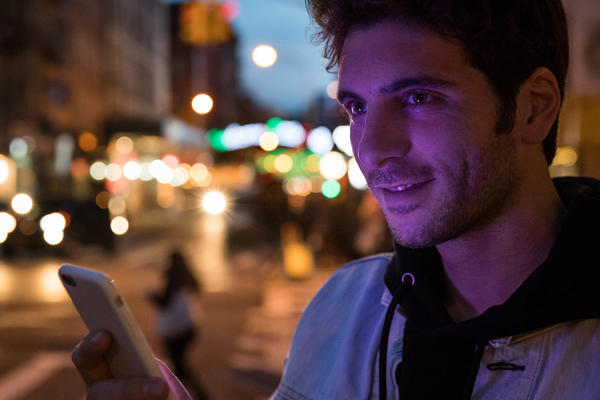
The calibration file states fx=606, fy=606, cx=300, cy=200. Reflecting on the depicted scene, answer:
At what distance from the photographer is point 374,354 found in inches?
67.5

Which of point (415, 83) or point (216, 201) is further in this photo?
point (216, 201)

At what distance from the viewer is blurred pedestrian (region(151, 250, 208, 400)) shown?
648 cm

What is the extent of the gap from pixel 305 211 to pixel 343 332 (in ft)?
50.3

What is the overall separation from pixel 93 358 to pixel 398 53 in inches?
42.1

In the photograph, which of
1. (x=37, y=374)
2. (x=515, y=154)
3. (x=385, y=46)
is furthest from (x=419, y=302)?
(x=37, y=374)

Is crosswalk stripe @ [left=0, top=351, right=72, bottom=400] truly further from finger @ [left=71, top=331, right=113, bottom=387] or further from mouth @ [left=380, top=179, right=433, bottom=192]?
mouth @ [left=380, top=179, right=433, bottom=192]

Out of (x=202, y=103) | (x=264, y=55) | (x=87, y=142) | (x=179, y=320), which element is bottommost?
(x=179, y=320)

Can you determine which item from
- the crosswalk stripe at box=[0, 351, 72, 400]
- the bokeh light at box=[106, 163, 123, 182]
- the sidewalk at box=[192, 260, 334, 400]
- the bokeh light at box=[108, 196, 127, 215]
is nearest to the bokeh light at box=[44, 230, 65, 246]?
the bokeh light at box=[108, 196, 127, 215]

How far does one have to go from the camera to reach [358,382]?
5.57ft

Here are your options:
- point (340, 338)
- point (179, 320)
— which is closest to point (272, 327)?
point (179, 320)

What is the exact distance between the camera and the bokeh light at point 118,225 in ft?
63.9

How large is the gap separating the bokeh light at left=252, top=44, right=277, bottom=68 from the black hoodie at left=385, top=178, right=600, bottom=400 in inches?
363

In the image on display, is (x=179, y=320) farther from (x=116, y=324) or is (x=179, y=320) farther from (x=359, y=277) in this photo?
(x=116, y=324)

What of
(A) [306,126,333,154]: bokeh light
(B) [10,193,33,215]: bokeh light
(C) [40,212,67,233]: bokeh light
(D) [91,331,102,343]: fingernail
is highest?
(A) [306,126,333,154]: bokeh light
